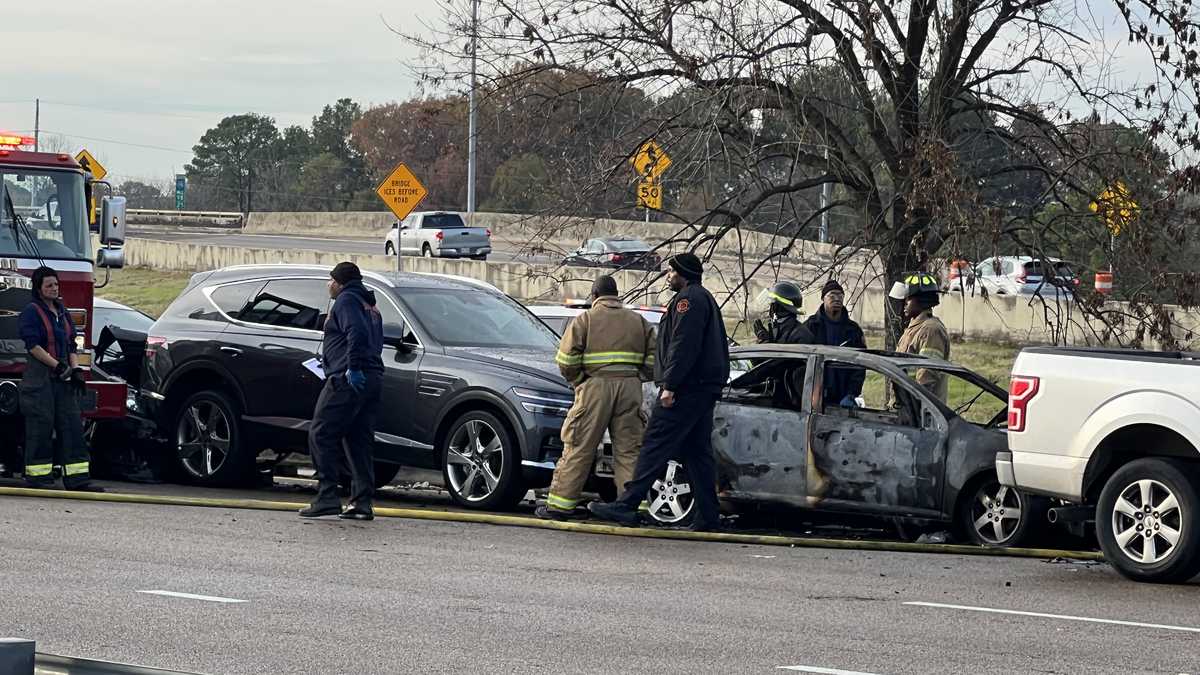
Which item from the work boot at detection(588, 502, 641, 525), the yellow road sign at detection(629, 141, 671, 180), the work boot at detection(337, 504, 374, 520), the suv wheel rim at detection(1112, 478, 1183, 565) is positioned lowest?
the work boot at detection(337, 504, 374, 520)

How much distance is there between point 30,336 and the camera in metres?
13.2

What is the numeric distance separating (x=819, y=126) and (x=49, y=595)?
9263mm

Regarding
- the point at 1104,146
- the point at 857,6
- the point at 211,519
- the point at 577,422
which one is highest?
the point at 857,6

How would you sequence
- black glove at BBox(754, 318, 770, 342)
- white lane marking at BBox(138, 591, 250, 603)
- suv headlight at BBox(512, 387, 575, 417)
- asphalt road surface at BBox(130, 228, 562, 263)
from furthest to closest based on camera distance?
1. asphalt road surface at BBox(130, 228, 562, 263)
2. black glove at BBox(754, 318, 770, 342)
3. suv headlight at BBox(512, 387, 575, 417)
4. white lane marking at BBox(138, 591, 250, 603)

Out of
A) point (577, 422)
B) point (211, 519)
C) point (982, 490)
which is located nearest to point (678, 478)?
point (577, 422)

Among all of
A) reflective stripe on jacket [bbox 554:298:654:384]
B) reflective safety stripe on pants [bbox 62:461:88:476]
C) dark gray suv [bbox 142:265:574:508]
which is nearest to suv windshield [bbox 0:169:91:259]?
dark gray suv [bbox 142:265:574:508]

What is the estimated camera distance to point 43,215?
50.2 feet

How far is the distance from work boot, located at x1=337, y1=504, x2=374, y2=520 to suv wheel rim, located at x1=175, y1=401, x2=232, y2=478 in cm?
261

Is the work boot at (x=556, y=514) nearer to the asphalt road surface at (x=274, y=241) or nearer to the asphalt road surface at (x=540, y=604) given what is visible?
the asphalt road surface at (x=540, y=604)

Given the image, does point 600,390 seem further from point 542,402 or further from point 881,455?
point 881,455

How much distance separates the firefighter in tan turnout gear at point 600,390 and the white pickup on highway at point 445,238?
39.2m

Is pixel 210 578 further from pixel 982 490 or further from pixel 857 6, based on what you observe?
pixel 857 6

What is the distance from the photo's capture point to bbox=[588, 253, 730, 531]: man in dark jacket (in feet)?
38.3

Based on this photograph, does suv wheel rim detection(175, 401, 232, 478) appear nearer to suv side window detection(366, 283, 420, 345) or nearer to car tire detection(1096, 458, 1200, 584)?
suv side window detection(366, 283, 420, 345)
